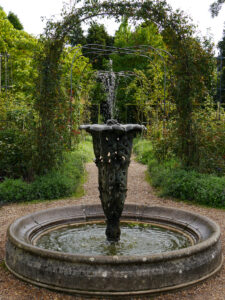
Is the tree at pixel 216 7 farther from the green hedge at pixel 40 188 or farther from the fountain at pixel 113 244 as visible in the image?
the fountain at pixel 113 244

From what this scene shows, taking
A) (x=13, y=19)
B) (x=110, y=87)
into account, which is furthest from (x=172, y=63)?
(x=13, y=19)

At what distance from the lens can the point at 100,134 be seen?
3.92 m

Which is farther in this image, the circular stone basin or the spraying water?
the spraying water

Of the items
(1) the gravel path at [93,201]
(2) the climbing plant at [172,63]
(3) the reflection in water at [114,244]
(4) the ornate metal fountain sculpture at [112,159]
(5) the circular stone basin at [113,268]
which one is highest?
(2) the climbing plant at [172,63]

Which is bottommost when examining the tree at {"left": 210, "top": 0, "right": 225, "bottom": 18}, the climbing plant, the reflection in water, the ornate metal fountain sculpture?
the reflection in water

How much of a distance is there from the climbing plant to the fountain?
126 inches

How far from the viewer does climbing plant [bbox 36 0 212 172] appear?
768cm

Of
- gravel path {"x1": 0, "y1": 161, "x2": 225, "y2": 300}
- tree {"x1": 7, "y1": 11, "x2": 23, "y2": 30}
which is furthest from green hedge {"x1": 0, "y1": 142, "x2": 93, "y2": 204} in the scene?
tree {"x1": 7, "y1": 11, "x2": 23, "y2": 30}

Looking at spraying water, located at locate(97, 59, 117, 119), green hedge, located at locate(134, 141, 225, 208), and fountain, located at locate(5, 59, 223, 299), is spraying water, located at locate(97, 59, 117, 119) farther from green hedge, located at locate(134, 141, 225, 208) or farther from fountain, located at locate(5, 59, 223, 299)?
fountain, located at locate(5, 59, 223, 299)

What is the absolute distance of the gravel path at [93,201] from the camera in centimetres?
323

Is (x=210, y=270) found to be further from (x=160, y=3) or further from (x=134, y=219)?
(x=160, y=3)

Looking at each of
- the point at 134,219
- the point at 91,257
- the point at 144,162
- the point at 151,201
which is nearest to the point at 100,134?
the point at 91,257

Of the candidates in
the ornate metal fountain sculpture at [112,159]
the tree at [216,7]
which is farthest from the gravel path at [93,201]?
the tree at [216,7]

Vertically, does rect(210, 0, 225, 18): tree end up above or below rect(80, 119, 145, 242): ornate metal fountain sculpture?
above
